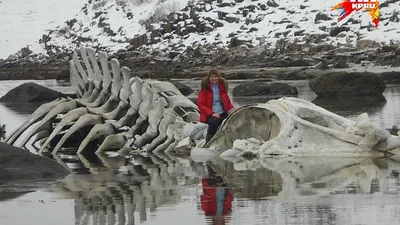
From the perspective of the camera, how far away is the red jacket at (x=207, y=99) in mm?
12789

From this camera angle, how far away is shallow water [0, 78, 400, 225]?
7.13 m

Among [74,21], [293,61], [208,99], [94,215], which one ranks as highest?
[74,21]

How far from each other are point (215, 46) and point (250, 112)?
7727 centimetres

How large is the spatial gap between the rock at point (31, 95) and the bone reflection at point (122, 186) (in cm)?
1966

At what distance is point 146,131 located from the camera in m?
13.8

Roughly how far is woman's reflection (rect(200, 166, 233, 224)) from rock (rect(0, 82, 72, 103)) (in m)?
23.1

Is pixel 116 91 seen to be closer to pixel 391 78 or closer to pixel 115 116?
pixel 115 116

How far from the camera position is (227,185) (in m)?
9.09

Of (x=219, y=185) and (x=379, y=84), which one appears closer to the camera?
(x=219, y=185)

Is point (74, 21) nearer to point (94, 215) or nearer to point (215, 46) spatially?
point (215, 46)

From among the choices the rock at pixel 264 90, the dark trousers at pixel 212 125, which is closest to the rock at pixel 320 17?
the rock at pixel 264 90

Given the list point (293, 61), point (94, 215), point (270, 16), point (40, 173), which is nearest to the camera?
point (94, 215)

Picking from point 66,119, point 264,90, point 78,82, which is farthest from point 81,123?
point 264,90

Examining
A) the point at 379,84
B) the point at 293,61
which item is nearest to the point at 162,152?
the point at 379,84
